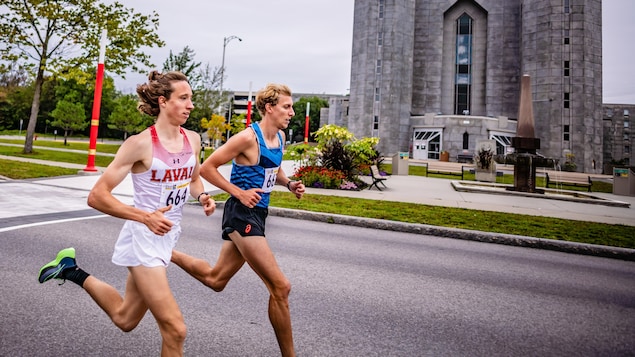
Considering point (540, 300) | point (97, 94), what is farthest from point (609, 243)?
point (97, 94)

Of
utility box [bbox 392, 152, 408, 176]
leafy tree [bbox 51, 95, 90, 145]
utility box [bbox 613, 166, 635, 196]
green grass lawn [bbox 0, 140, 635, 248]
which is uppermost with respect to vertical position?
leafy tree [bbox 51, 95, 90, 145]

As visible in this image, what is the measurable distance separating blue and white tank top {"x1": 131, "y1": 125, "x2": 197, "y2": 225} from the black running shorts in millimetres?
482

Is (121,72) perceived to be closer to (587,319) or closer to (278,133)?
(278,133)

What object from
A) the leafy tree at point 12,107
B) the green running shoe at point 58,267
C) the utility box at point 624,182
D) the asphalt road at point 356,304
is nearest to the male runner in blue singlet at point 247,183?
the asphalt road at point 356,304

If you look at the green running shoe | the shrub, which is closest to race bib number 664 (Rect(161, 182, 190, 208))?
the green running shoe

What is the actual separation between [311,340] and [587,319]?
9.63ft

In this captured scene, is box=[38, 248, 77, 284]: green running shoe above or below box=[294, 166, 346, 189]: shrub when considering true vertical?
below

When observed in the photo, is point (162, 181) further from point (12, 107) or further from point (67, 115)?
point (12, 107)

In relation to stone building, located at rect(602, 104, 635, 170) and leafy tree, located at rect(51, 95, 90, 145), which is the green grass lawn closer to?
leafy tree, located at rect(51, 95, 90, 145)

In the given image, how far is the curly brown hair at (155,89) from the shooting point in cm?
261

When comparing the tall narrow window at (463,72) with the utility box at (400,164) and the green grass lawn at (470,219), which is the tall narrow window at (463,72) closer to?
the utility box at (400,164)

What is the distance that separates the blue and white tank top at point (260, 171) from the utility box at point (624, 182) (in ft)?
81.8

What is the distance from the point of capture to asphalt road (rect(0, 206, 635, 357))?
125 inches

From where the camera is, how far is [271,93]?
10.6 ft
